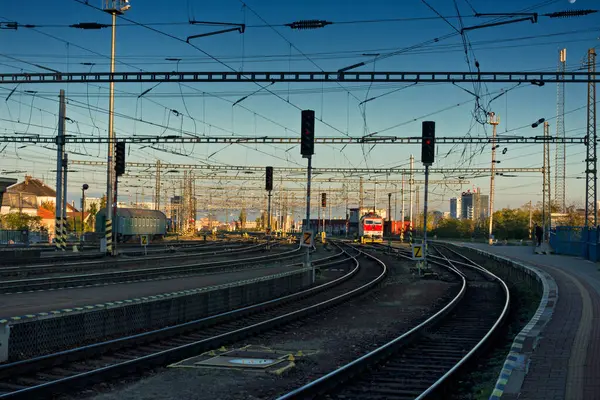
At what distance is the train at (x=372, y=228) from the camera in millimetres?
79000

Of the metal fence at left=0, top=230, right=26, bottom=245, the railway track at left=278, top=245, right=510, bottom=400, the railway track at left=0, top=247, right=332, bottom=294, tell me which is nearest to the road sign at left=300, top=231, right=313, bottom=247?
the railway track at left=0, top=247, right=332, bottom=294

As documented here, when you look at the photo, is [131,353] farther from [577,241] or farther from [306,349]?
[577,241]

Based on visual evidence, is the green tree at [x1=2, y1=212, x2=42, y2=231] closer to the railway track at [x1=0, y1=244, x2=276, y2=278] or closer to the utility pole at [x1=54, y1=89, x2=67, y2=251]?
the utility pole at [x1=54, y1=89, x2=67, y2=251]

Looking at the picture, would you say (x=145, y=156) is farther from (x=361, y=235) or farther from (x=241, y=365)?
(x=241, y=365)

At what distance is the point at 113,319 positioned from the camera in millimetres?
14070

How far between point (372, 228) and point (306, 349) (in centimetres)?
6658

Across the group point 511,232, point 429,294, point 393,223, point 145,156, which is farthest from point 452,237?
point 429,294

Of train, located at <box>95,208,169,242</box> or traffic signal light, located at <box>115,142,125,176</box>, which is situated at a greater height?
traffic signal light, located at <box>115,142,125,176</box>

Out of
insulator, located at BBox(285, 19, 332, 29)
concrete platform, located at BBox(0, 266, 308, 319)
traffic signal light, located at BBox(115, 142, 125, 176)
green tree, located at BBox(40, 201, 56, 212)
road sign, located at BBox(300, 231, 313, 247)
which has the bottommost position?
concrete platform, located at BBox(0, 266, 308, 319)

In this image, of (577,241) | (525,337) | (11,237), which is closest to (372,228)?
(577,241)

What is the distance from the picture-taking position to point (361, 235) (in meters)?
80.5

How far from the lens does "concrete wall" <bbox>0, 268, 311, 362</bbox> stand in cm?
1168

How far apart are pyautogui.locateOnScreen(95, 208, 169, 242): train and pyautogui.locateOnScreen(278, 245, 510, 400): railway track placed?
5230 cm

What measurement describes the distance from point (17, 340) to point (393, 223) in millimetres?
89881
